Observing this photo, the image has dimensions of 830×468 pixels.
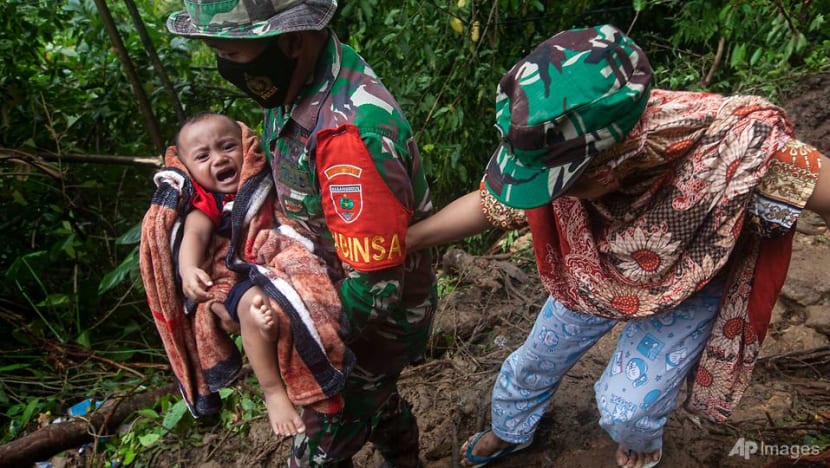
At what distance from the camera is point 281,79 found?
5.55ft

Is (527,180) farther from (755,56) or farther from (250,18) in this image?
(755,56)

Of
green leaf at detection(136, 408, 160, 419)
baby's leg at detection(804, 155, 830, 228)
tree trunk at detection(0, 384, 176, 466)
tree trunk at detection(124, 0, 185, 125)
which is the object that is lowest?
green leaf at detection(136, 408, 160, 419)

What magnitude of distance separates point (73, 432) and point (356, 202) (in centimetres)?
264

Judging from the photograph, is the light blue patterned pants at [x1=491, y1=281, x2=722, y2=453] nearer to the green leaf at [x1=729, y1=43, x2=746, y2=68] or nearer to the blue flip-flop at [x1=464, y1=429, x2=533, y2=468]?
the blue flip-flop at [x1=464, y1=429, x2=533, y2=468]

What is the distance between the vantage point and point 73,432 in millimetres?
3250

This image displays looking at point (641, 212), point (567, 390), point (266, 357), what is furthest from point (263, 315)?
point (567, 390)

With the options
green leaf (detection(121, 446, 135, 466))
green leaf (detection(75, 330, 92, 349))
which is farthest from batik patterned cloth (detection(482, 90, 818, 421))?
green leaf (detection(75, 330, 92, 349))

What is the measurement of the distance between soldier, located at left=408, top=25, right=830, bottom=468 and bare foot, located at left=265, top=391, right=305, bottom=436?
0.60 meters

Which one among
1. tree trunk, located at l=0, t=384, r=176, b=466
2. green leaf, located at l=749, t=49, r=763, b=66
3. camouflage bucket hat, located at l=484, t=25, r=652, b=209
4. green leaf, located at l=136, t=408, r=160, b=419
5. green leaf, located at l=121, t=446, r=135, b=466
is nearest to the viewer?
camouflage bucket hat, located at l=484, t=25, r=652, b=209

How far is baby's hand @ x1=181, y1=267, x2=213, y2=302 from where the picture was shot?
5.86ft

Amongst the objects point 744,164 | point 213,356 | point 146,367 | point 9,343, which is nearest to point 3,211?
point 9,343

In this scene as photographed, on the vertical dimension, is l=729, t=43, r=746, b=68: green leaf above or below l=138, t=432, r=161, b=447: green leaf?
above

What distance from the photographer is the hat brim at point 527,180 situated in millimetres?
1396

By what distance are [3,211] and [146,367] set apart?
1515 millimetres
